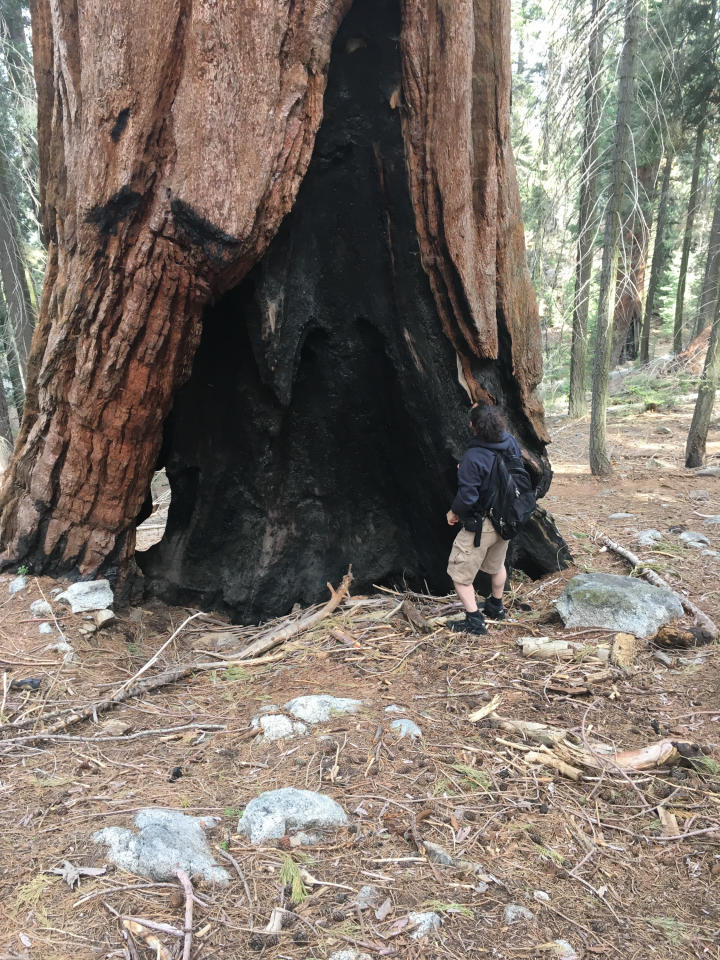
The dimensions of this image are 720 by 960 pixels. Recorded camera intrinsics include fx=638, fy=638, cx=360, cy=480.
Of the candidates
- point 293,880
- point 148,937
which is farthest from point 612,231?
point 148,937

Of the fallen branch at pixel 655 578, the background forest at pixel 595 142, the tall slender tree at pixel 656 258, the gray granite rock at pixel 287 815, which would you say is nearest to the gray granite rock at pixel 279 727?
the gray granite rock at pixel 287 815

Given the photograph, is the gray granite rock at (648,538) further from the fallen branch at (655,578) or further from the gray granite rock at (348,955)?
the gray granite rock at (348,955)

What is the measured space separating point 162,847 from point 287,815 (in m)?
0.50

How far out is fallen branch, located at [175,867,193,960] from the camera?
1957 millimetres

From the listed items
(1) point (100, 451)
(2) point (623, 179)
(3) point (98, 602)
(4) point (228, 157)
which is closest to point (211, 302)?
(4) point (228, 157)

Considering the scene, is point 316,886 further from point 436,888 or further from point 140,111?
point 140,111

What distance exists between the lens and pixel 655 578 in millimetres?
5207

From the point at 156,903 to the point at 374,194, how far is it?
4460mm

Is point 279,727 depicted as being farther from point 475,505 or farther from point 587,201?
point 587,201

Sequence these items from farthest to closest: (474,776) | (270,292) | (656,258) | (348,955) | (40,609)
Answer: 1. (656,258)
2. (270,292)
3. (40,609)
4. (474,776)
5. (348,955)

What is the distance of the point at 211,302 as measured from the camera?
4539 mm

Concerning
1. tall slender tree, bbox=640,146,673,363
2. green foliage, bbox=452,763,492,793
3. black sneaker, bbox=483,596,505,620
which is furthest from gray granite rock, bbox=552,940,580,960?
tall slender tree, bbox=640,146,673,363

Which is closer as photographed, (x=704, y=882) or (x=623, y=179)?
(x=704, y=882)

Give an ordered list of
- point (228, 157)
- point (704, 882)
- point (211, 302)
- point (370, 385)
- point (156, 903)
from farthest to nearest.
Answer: point (370, 385) < point (211, 302) < point (228, 157) < point (704, 882) < point (156, 903)
